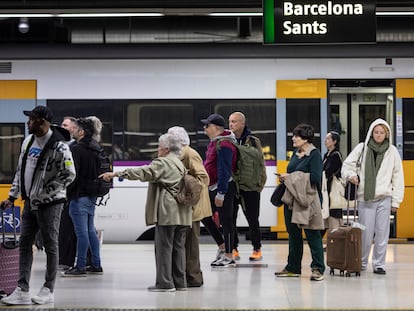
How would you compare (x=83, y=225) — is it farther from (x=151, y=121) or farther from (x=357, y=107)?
(x=357, y=107)

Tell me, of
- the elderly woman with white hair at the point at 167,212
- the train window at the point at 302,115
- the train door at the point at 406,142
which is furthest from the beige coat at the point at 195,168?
the train door at the point at 406,142

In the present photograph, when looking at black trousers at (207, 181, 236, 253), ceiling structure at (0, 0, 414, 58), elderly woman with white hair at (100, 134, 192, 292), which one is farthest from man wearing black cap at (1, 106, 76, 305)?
ceiling structure at (0, 0, 414, 58)

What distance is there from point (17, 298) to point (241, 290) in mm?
2229

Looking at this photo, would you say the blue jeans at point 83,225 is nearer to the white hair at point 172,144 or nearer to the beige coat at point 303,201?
the white hair at point 172,144

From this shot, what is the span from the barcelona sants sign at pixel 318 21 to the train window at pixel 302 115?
3.37 meters

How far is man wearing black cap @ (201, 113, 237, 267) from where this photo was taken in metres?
10.4

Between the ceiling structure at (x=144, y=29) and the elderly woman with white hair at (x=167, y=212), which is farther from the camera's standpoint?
the ceiling structure at (x=144, y=29)

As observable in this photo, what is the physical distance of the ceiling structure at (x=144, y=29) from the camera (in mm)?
13719

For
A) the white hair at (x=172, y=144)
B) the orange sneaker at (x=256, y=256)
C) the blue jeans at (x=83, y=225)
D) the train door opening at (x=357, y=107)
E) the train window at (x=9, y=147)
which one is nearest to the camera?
the white hair at (x=172, y=144)

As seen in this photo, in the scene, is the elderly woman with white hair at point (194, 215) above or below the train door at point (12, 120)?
below

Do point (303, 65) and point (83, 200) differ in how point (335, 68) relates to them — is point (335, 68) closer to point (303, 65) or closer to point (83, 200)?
point (303, 65)

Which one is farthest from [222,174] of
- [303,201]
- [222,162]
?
[303,201]

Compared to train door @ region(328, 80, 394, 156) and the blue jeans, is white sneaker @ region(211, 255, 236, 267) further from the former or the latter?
train door @ region(328, 80, 394, 156)

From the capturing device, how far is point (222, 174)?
34.1ft
